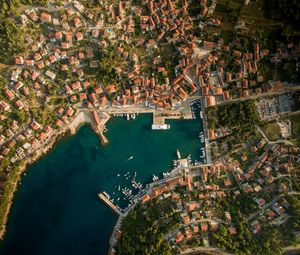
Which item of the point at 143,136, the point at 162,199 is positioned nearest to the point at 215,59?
the point at 143,136

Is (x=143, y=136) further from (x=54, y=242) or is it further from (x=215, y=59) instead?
(x=54, y=242)

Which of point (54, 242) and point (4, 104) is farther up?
point (4, 104)

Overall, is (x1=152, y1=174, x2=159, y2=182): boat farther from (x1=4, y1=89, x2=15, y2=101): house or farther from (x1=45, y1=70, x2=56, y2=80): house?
(x1=4, y1=89, x2=15, y2=101): house

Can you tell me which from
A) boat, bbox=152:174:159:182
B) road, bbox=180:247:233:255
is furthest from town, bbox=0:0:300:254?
boat, bbox=152:174:159:182

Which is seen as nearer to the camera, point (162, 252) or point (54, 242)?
point (162, 252)

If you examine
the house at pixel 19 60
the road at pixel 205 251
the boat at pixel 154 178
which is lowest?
the road at pixel 205 251

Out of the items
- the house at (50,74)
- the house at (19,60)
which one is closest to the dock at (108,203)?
the house at (50,74)

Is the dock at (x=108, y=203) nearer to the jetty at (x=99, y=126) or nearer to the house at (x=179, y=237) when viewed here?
the jetty at (x=99, y=126)
